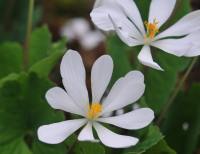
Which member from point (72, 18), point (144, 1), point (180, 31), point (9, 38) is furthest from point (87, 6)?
point (180, 31)

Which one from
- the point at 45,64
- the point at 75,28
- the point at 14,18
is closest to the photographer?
the point at 45,64

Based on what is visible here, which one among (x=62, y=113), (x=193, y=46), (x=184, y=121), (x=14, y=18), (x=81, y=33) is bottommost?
(x=81, y=33)

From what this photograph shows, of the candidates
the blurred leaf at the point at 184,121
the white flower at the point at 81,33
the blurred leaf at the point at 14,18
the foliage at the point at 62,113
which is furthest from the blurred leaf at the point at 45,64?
the white flower at the point at 81,33

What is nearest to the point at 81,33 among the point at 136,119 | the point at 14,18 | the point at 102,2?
the point at 14,18

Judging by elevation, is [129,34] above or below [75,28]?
above

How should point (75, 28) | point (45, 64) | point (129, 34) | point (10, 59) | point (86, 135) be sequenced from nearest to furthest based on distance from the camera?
point (86, 135) < point (129, 34) < point (45, 64) < point (10, 59) < point (75, 28)

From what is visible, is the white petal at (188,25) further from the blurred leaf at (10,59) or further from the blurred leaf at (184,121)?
the blurred leaf at (10,59)

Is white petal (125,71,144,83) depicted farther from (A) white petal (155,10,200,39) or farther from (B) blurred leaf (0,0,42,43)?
(B) blurred leaf (0,0,42,43)

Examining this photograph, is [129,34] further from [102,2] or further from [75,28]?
[75,28]
